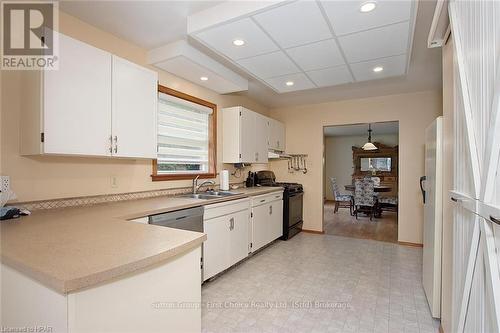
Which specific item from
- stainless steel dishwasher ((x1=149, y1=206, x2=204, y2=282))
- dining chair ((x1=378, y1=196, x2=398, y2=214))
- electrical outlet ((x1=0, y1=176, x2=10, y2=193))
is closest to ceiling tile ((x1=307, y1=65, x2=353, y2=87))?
stainless steel dishwasher ((x1=149, y1=206, x2=204, y2=282))

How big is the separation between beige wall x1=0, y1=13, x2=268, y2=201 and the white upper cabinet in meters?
1.07

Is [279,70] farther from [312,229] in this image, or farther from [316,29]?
[312,229]

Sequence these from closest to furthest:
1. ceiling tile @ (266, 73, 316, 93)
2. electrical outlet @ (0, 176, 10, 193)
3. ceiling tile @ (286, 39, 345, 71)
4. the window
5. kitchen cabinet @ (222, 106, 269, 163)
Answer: electrical outlet @ (0, 176, 10, 193), ceiling tile @ (286, 39, 345, 71), the window, ceiling tile @ (266, 73, 316, 93), kitchen cabinet @ (222, 106, 269, 163)

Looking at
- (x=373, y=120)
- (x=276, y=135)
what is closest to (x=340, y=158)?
(x=373, y=120)

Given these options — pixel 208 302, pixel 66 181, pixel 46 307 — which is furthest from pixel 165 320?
pixel 66 181

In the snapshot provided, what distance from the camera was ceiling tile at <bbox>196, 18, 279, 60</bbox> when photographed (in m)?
1.98

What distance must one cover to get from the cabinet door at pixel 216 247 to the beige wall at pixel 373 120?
2451 mm

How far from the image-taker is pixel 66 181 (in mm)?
2021

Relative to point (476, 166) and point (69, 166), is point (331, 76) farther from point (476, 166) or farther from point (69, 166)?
point (69, 166)

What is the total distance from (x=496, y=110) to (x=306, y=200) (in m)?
4.08

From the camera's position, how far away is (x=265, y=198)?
3727 mm

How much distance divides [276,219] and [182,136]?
1.98 m

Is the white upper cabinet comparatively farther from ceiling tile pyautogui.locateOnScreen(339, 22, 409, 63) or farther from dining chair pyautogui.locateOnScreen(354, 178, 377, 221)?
dining chair pyautogui.locateOnScreen(354, 178, 377, 221)

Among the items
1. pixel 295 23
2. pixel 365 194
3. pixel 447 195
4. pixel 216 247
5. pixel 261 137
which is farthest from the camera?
pixel 365 194
